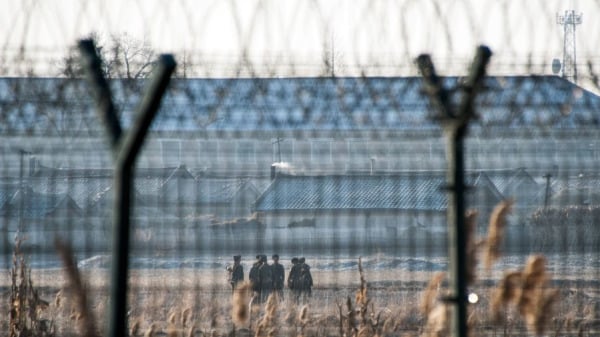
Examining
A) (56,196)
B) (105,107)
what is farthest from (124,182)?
(56,196)

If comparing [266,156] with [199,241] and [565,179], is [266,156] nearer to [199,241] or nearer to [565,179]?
[199,241]

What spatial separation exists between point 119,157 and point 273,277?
2.85 m

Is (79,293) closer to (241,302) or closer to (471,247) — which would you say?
(241,302)

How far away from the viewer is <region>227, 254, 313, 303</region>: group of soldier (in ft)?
17.1

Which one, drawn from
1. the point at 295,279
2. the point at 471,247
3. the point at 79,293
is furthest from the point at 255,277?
the point at 79,293

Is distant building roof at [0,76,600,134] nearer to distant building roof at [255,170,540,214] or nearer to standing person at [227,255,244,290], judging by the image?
distant building roof at [255,170,540,214]

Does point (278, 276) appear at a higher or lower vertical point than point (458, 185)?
lower

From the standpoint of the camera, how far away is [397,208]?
14.3 feet

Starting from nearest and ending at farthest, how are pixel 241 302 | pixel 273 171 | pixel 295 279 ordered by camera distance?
1. pixel 273 171
2. pixel 241 302
3. pixel 295 279

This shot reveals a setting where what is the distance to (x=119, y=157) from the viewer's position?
110 inches

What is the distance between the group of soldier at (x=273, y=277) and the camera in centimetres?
521

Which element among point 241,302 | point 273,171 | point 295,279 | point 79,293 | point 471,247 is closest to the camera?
point 79,293

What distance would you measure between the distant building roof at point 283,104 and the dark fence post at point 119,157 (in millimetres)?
999

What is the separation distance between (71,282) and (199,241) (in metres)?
0.64
